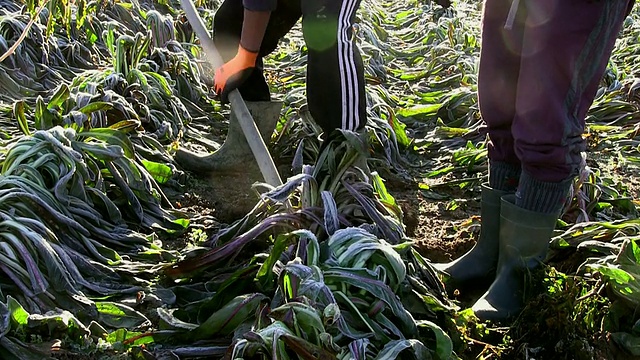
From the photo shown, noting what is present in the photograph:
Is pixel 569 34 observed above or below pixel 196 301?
above

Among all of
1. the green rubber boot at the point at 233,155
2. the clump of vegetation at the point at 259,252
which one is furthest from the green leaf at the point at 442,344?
the green rubber boot at the point at 233,155

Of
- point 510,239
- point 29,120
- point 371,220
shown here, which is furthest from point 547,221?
point 29,120

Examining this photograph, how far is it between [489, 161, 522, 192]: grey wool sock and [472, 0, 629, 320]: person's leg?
0.55 ft

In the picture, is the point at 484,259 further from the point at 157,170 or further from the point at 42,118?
the point at 42,118

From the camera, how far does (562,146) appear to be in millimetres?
2359

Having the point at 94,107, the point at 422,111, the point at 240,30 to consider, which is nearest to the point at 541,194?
the point at 240,30

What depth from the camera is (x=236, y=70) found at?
3.31m

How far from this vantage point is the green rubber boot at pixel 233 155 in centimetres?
379

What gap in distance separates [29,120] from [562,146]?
2.75 meters

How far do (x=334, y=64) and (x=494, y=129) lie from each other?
2.46 ft

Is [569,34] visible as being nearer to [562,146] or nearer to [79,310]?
[562,146]

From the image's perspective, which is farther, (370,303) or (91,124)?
(91,124)

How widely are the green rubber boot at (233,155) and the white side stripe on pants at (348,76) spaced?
2.89ft

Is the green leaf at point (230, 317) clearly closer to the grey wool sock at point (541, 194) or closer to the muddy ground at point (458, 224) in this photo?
the muddy ground at point (458, 224)
